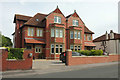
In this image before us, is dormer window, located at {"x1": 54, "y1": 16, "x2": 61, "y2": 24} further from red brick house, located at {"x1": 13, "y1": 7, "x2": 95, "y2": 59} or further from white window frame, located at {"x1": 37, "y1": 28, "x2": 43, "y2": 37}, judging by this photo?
white window frame, located at {"x1": 37, "y1": 28, "x2": 43, "y2": 37}

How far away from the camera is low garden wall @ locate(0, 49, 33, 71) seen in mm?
11102

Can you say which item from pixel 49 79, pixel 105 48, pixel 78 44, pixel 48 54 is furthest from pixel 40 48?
pixel 105 48

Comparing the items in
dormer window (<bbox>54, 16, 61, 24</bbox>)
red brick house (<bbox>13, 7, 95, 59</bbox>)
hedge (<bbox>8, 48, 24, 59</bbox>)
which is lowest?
hedge (<bbox>8, 48, 24, 59</bbox>)

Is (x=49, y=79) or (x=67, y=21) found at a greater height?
(x=67, y=21)

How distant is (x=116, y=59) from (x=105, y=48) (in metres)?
17.8

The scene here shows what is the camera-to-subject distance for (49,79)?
25.3 ft

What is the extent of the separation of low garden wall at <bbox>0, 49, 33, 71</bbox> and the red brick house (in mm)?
12610

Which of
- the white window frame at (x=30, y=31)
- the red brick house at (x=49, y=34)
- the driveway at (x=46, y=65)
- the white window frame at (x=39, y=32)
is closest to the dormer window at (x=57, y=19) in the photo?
the red brick house at (x=49, y=34)

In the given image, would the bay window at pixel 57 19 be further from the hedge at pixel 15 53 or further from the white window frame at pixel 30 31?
the hedge at pixel 15 53

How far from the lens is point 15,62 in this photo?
1167 cm

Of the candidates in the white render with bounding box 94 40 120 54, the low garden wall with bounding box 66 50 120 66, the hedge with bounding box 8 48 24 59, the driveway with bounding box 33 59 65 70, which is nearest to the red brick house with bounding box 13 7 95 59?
the driveway with bounding box 33 59 65 70

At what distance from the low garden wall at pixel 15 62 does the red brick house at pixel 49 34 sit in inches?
496

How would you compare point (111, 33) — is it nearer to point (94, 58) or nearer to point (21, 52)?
point (94, 58)

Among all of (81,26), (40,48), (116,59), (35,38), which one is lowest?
(116,59)
